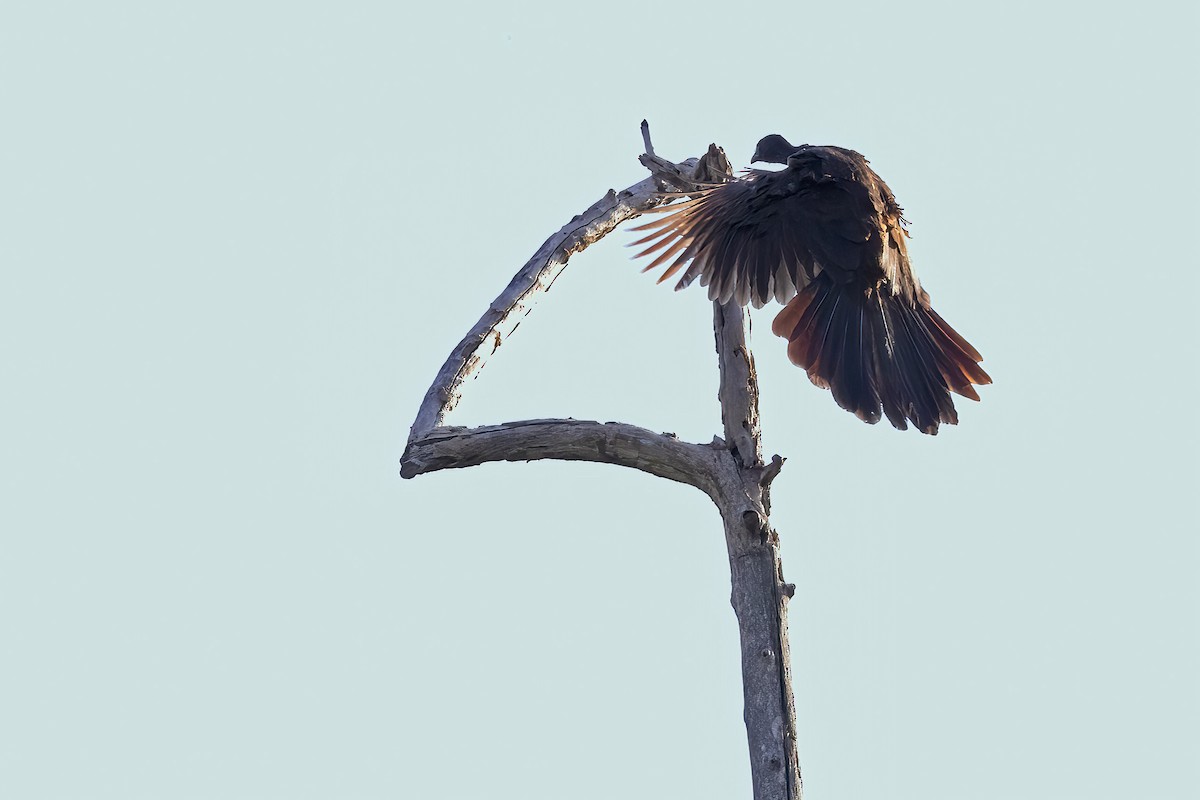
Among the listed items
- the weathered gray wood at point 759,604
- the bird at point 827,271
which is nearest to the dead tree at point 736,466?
the weathered gray wood at point 759,604

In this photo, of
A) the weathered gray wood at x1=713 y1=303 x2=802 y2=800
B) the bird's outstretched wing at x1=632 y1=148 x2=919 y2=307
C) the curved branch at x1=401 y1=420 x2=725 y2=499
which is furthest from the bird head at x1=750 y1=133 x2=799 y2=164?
the curved branch at x1=401 y1=420 x2=725 y2=499

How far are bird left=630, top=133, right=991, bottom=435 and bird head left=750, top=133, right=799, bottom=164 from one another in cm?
48

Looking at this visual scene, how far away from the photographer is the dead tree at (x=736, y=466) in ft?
17.6

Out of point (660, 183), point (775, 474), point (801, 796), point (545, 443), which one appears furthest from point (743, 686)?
point (660, 183)

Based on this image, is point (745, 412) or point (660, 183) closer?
point (745, 412)

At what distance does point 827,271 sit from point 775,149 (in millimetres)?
914

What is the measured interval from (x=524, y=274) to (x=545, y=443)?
107 cm

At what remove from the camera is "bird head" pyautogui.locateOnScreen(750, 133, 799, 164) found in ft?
20.8

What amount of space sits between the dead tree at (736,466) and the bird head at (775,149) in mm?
949

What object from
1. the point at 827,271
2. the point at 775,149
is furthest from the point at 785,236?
the point at 775,149

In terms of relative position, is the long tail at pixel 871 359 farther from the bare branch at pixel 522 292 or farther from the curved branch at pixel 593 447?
the bare branch at pixel 522 292

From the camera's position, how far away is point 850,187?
5.66m

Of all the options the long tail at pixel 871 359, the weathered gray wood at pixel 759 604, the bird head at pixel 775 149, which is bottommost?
the weathered gray wood at pixel 759 604

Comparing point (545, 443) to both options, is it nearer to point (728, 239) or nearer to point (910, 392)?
point (728, 239)
